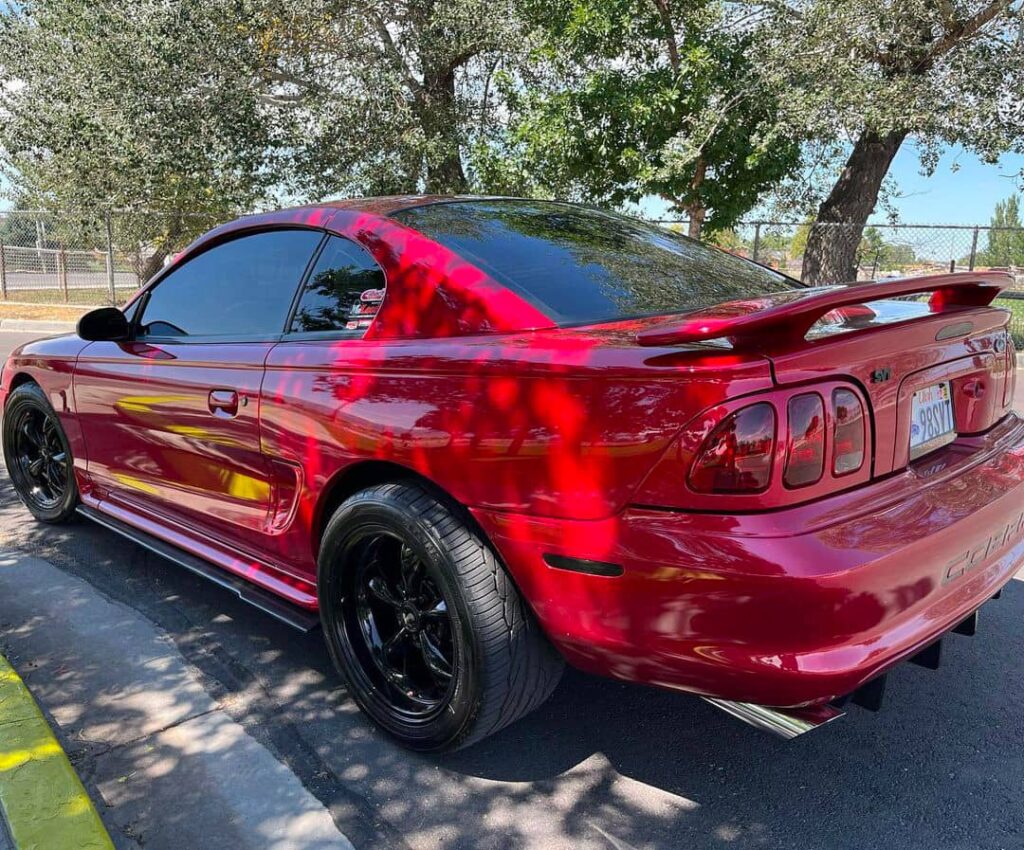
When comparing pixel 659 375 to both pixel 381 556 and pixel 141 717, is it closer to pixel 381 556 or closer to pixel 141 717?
pixel 381 556

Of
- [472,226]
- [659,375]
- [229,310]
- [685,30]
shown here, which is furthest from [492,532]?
[685,30]

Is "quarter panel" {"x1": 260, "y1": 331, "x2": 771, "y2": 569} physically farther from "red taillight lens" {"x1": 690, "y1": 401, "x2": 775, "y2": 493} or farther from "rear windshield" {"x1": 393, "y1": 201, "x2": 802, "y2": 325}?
"rear windshield" {"x1": 393, "y1": 201, "x2": 802, "y2": 325}

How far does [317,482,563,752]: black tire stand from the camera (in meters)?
2.19

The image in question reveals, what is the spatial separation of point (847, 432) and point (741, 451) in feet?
1.04

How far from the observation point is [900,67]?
10719mm

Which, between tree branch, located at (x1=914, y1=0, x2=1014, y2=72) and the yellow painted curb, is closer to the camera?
the yellow painted curb

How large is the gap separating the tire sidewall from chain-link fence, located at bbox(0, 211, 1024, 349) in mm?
7036

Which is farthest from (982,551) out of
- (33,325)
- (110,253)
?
(110,253)

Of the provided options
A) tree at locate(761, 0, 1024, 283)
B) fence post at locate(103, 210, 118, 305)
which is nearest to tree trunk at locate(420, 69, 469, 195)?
tree at locate(761, 0, 1024, 283)

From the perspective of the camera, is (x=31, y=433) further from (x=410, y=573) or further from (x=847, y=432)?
(x=847, y=432)

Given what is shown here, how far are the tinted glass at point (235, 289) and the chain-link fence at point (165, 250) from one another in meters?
6.80

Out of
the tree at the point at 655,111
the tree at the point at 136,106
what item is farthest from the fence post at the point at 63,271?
the tree at the point at 655,111

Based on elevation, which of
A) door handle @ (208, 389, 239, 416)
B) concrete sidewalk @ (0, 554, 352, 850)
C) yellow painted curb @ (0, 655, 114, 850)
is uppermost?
door handle @ (208, 389, 239, 416)

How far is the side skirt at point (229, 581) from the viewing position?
2.80 m
